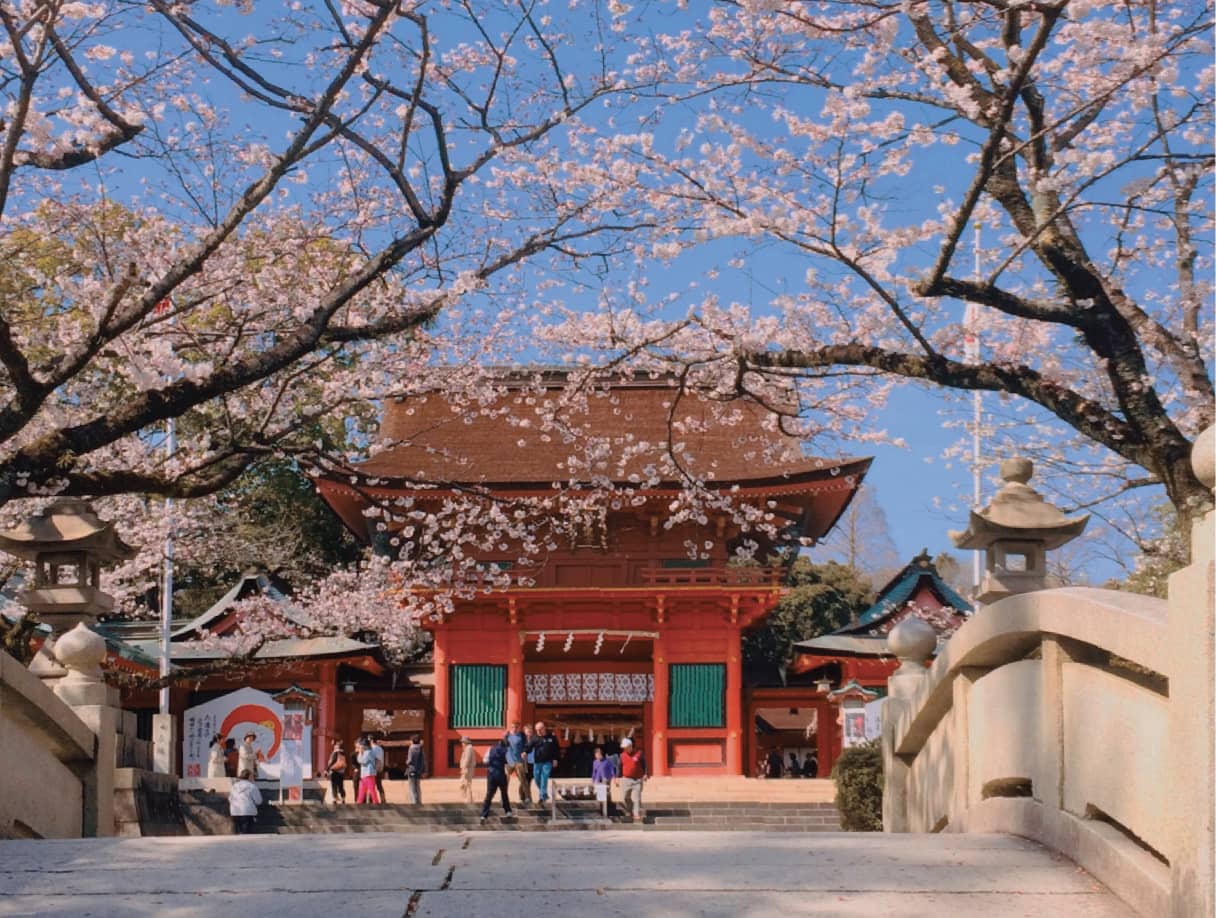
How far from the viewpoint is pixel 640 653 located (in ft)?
89.7

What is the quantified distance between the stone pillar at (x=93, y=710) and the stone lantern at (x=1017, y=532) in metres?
5.75

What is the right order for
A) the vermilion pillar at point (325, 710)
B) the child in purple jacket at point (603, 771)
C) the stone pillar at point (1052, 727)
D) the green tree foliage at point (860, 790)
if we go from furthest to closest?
the vermilion pillar at point (325, 710) → the child in purple jacket at point (603, 771) → the green tree foliage at point (860, 790) → the stone pillar at point (1052, 727)

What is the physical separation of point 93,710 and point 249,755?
10823mm

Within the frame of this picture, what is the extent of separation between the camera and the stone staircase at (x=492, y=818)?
63.3 feet

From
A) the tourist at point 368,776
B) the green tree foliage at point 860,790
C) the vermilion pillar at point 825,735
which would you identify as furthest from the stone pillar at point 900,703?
the vermilion pillar at point 825,735

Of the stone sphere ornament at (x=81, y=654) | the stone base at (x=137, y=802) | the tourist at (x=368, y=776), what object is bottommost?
the tourist at (x=368, y=776)

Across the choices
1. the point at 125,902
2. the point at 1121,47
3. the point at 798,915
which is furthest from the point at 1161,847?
the point at 1121,47

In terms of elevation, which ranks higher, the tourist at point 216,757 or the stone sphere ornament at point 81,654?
the stone sphere ornament at point 81,654

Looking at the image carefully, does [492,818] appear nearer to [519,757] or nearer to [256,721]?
[519,757]

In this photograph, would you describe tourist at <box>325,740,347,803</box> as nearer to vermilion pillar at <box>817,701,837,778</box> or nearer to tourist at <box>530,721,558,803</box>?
tourist at <box>530,721,558,803</box>

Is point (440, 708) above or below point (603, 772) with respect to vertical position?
above

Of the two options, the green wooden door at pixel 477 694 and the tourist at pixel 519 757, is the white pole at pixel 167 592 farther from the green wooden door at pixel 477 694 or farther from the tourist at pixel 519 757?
the green wooden door at pixel 477 694

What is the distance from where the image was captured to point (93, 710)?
8961 mm

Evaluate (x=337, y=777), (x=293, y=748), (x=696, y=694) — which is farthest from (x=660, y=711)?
(x=293, y=748)
